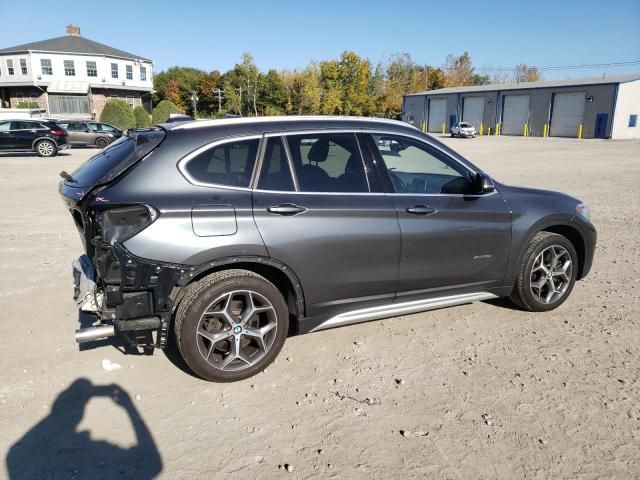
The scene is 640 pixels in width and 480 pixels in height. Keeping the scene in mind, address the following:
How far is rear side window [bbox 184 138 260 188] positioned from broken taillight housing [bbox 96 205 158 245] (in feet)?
1.38

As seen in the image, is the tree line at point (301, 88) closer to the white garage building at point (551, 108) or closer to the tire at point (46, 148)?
the white garage building at point (551, 108)

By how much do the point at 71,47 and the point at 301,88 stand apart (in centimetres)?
2511

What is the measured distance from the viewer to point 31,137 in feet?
71.3

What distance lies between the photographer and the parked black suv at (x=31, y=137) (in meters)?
21.4

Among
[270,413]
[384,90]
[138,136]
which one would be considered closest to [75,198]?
[138,136]

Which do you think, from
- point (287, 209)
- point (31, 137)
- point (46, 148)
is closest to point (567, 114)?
point (46, 148)

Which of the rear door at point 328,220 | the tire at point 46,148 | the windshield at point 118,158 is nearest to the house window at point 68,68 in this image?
the tire at point 46,148

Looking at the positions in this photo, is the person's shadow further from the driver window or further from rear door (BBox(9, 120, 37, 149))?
rear door (BBox(9, 120, 37, 149))

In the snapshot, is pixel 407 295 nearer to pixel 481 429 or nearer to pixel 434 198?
pixel 434 198

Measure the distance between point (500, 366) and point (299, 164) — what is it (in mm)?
2191

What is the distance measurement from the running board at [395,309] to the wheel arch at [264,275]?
0.99 ft

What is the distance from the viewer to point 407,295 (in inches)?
162

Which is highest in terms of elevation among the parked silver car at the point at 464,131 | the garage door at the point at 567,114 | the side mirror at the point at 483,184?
the garage door at the point at 567,114

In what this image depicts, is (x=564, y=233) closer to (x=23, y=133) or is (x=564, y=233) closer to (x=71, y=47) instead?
(x=23, y=133)
